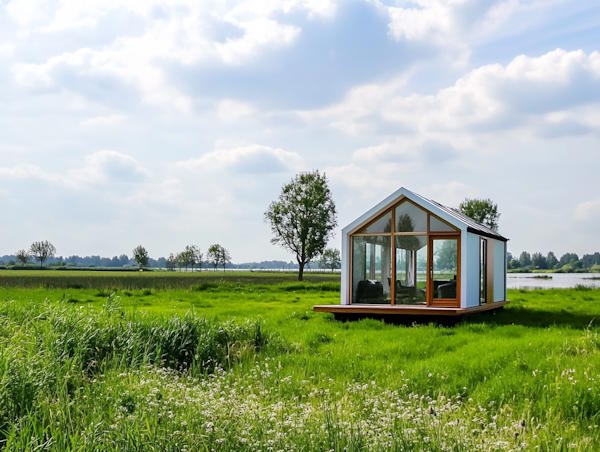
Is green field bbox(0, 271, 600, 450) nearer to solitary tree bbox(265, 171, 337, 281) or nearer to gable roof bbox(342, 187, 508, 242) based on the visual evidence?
gable roof bbox(342, 187, 508, 242)

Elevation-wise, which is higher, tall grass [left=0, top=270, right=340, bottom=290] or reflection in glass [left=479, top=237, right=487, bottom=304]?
reflection in glass [left=479, top=237, right=487, bottom=304]

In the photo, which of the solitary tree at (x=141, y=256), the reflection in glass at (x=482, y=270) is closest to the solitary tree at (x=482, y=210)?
the reflection in glass at (x=482, y=270)

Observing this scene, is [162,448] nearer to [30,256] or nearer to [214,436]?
[214,436]

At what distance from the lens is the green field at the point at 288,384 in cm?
595

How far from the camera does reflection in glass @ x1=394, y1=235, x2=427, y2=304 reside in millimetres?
18547

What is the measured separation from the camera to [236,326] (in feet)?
40.7

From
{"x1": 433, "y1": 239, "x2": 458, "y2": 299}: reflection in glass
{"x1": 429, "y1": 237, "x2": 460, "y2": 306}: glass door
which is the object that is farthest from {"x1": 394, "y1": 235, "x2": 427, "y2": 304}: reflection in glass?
{"x1": 433, "y1": 239, "x2": 458, "y2": 299}: reflection in glass

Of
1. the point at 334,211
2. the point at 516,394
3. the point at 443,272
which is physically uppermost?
the point at 334,211

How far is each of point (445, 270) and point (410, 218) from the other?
70.1 inches

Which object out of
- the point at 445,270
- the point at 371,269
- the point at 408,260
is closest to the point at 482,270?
the point at 445,270

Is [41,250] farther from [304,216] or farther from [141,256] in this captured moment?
[304,216]

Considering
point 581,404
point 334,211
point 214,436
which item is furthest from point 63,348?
point 334,211

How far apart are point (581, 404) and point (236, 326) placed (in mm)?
6358

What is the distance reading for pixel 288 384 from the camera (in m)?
9.10
